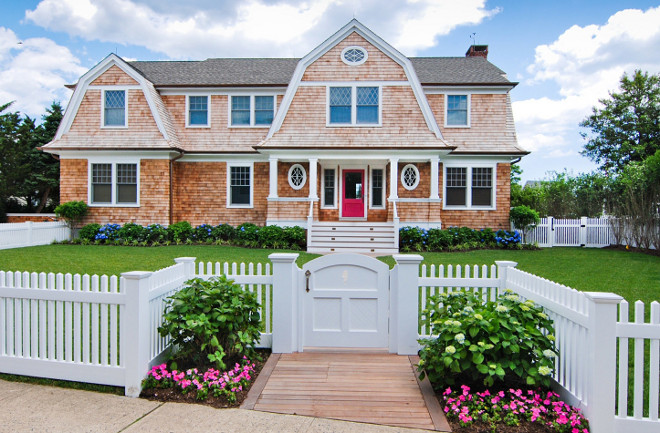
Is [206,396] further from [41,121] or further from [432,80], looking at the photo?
[41,121]

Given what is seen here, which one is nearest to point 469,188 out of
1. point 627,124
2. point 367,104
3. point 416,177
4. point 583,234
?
point 416,177

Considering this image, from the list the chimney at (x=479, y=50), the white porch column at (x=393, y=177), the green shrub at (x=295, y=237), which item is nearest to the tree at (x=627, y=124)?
the chimney at (x=479, y=50)

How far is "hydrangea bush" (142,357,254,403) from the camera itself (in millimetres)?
4117

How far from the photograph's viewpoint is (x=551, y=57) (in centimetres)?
2341

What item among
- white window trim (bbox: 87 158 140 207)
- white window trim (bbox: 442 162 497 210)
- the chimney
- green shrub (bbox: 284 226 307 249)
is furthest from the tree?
A: white window trim (bbox: 87 158 140 207)

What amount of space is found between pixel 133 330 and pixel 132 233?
13.0 meters

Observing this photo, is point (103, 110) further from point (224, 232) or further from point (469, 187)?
point (469, 187)

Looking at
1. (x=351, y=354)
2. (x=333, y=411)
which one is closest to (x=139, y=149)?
(x=351, y=354)

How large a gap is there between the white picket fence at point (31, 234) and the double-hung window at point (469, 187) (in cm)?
1478

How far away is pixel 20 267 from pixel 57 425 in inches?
326

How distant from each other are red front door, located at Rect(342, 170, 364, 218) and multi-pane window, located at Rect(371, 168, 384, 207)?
44 centimetres

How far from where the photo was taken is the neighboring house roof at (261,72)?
58.8 ft

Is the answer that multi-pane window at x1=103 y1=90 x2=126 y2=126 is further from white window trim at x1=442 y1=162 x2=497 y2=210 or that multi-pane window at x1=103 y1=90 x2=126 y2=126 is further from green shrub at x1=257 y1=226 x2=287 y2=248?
white window trim at x1=442 y1=162 x2=497 y2=210

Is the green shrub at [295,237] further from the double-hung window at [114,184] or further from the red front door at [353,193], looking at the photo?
the double-hung window at [114,184]
